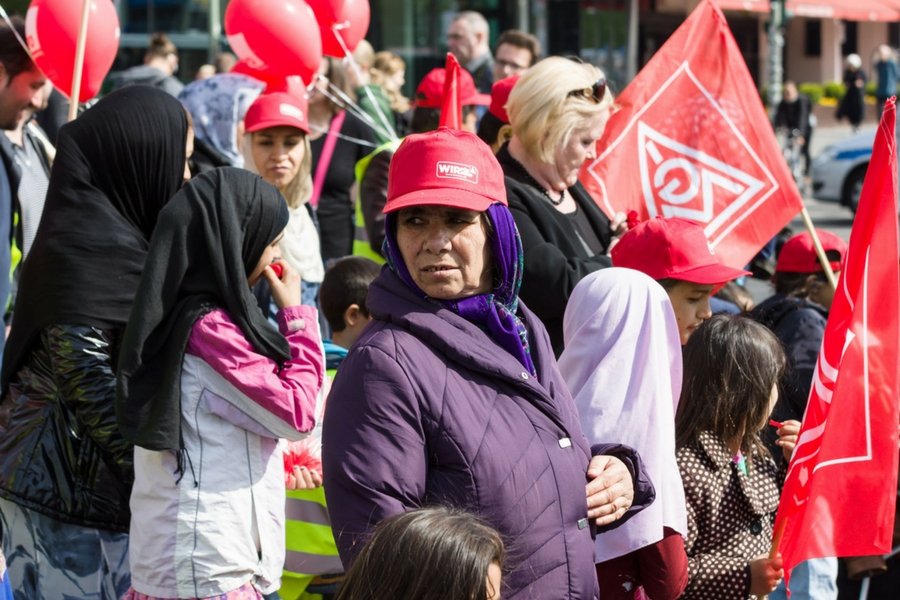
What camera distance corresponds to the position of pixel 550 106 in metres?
4.59

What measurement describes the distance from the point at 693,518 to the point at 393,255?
125 cm

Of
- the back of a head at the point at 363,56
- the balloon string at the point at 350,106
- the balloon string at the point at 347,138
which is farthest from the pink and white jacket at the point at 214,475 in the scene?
the back of a head at the point at 363,56

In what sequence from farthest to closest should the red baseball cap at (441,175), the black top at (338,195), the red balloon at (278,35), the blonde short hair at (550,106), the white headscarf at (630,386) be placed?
the black top at (338,195)
the red balloon at (278,35)
the blonde short hair at (550,106)
the white headscarf at (630,386)
the red baseball cap at (441,175)

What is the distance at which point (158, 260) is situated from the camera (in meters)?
3.47

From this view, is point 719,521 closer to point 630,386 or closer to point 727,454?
point 727,454

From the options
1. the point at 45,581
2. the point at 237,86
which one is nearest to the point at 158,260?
the point at 45,581

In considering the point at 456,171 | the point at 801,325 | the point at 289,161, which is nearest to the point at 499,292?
the point at 456,171

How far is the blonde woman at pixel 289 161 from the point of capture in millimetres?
5461

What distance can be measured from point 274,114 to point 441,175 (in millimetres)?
2616

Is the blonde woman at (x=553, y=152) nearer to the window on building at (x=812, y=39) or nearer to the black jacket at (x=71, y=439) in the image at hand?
the black jacket at (x=71, y=439)

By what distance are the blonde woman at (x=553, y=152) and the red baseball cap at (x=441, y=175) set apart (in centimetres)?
132

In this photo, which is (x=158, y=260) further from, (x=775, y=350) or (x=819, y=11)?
(x=819, y=11)

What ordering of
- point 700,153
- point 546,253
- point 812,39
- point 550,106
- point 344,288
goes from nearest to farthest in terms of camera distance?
point 546,253 < point 550,106 < point 344,288 < point 700,153 < point 812,39

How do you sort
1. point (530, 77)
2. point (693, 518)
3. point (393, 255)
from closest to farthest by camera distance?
1. point (393, 255)
2. point (693, 518)
3. point (530, 77)
